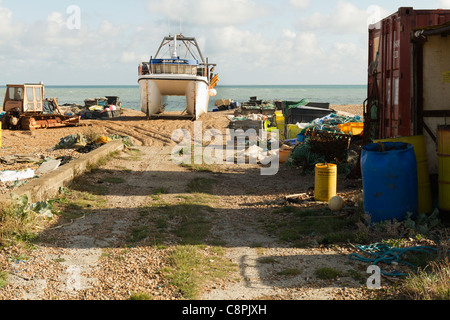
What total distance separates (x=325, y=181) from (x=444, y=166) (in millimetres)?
2142

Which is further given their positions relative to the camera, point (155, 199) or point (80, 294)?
point (155, 199)

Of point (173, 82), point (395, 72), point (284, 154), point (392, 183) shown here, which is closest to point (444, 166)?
point (392, 183)

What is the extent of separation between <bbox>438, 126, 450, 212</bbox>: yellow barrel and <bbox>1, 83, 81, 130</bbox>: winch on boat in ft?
58.8

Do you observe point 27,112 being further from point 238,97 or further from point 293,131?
point 238,97

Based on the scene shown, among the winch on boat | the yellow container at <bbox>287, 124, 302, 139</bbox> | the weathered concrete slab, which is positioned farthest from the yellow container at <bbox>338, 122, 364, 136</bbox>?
the winch on boat

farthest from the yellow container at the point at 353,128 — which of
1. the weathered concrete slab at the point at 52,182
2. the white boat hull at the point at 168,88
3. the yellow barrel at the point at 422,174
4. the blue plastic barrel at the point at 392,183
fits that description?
the white boat hull at the point at 168,88

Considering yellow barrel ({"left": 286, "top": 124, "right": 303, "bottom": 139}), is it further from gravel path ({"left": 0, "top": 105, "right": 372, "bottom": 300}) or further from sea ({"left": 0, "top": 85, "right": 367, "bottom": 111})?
sea ({"left": 0, "top": 85, "right": 367, "bottom": 111})

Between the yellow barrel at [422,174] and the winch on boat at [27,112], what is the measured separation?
1749 centimetres

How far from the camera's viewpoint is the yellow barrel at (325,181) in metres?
7.96

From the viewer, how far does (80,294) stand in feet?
14.5

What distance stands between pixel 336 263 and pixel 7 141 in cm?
1468

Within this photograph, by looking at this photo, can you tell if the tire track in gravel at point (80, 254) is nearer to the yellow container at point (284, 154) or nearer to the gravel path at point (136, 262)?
the gravel path at point (136, 262)
